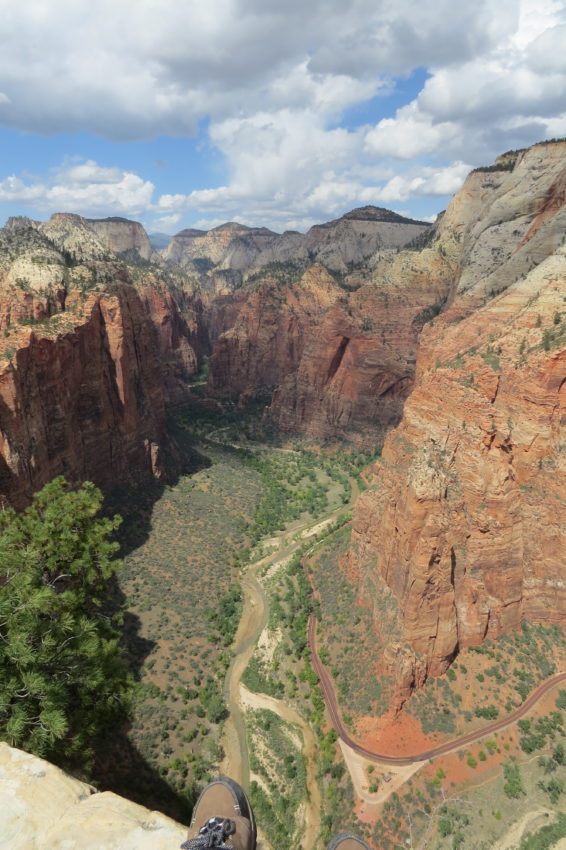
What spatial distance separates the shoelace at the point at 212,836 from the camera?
6.76 m

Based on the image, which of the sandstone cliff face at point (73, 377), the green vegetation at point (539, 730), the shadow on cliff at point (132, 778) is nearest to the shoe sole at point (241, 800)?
the shadow on cliff at point (132, 778)

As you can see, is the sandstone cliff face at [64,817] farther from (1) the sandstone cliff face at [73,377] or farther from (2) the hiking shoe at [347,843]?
(1) the sandstone cliff face at [73,377]

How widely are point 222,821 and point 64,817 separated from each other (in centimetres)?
285

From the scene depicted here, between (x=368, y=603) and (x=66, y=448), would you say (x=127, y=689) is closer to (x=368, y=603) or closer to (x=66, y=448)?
(x=368, y=603)

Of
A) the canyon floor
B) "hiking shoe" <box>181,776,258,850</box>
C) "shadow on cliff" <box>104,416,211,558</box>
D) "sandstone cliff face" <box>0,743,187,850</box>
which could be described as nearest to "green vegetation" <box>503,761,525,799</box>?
the canyon floor

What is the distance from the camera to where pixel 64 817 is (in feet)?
25.6

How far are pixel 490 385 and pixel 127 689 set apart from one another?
36077 millimetres

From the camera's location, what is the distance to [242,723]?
132 feet

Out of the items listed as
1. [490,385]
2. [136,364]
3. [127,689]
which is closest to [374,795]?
[127,689]

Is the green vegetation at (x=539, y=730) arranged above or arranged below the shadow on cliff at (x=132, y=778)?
above

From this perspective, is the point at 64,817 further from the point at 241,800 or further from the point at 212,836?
the point at 241,800

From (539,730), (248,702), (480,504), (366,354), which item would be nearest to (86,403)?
(248,702)

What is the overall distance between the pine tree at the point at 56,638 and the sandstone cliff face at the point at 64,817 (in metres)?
7.42

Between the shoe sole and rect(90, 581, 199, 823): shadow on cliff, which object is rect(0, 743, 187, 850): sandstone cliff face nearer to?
the shoe sole
